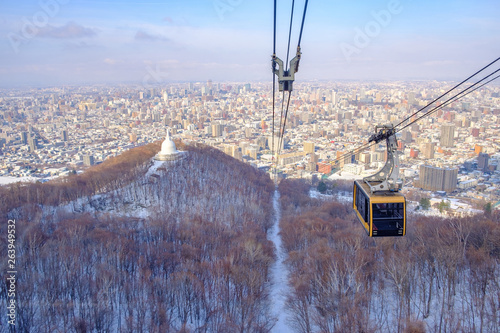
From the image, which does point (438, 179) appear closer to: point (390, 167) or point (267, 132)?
point (390, 167)

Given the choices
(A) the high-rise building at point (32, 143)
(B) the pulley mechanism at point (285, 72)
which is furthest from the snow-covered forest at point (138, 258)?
(A) the high-rise building at point (32, 143)

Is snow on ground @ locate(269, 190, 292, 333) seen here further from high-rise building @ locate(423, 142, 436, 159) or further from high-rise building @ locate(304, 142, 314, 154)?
high-rise building @ locate(423, 142, 436, 159)

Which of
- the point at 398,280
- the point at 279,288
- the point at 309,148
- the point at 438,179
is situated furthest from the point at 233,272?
the point at 309,148

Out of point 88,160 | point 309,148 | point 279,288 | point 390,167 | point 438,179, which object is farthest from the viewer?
point 309,148

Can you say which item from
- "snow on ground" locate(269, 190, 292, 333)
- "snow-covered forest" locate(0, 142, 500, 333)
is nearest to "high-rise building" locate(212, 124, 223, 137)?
"snow-covered forest" locate(0, 142, 500, 333)

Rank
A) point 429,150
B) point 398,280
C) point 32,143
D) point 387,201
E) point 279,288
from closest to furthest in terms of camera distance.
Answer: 1. point 387,201
2. point 398,280
3. point 279,288
4. point 429,150
5. point 32,143

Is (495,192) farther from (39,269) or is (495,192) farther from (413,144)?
(39,269)

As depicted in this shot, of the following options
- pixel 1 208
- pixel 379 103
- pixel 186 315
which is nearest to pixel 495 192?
pixel 186 315
